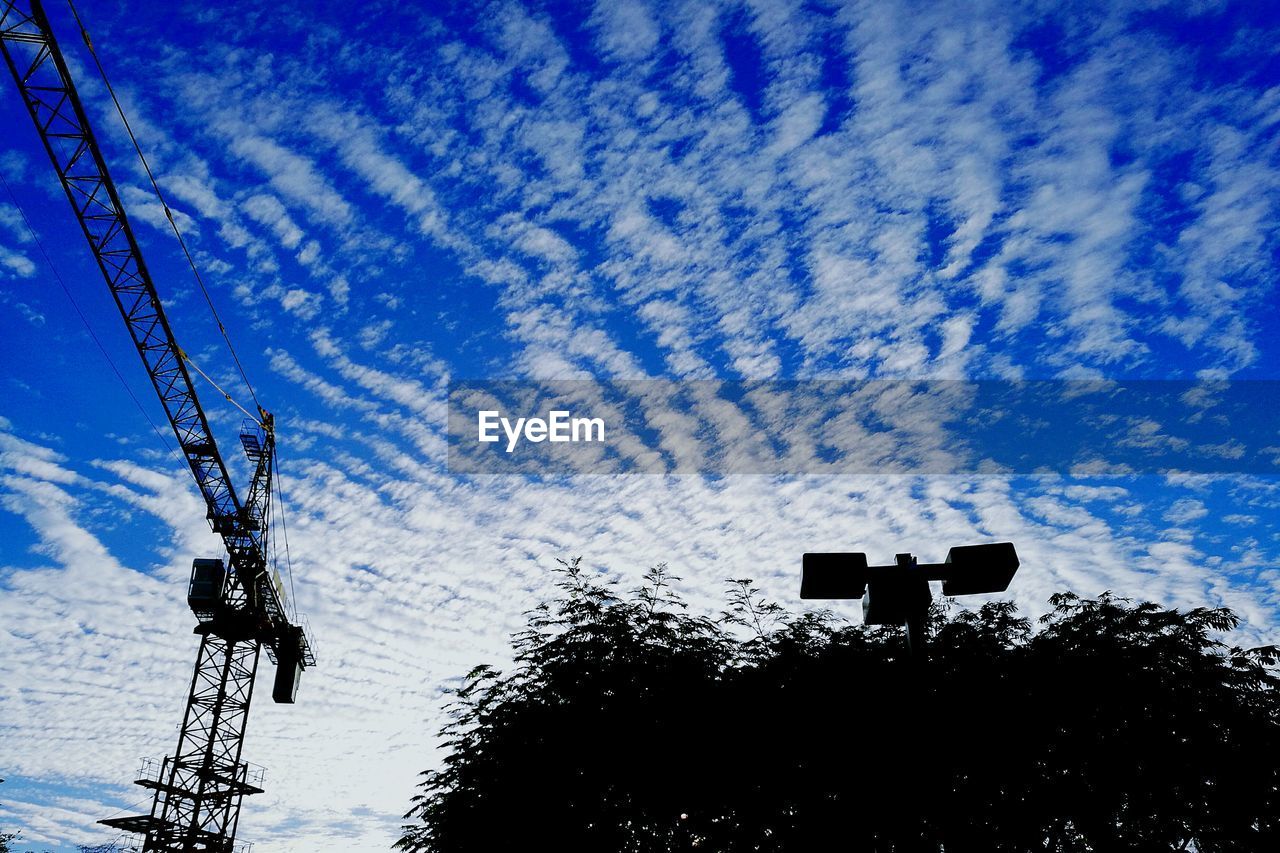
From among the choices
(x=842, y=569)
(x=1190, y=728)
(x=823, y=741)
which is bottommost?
(x=823, y=741)

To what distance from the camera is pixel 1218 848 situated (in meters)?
20.0

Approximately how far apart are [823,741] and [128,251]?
44.5m

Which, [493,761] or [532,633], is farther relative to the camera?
[532,633]

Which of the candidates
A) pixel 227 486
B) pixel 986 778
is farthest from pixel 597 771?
pixel 227 486

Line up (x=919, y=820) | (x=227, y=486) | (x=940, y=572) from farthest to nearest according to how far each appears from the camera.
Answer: (x=227, y=486) < (x=919, y=820) < (x=940, y=572)

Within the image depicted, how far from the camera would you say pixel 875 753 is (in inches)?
752

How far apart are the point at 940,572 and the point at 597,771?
1588 centimetres

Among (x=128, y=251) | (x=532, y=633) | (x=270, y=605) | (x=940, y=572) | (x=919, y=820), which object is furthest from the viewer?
(x=270, y=605)

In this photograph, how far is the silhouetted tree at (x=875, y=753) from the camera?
19719 mm

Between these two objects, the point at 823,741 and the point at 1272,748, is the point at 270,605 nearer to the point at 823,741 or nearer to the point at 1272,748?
the point at 823,741

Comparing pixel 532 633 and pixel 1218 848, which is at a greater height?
pixel 532 633

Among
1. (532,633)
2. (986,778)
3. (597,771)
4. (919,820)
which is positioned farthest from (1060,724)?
(532,633)

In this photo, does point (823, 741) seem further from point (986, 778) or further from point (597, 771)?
point (597, 771)

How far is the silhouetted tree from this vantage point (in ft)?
64.7
